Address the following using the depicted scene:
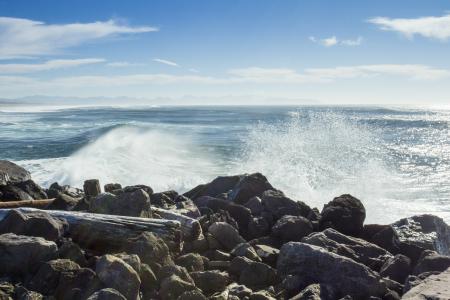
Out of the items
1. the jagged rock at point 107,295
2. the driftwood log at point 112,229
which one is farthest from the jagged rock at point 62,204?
the jagged rock at point 107,295

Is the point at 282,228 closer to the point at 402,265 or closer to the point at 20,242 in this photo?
the point at 402,265

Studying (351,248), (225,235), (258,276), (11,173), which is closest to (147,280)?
(258,276)

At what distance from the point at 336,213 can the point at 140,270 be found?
3.34 m

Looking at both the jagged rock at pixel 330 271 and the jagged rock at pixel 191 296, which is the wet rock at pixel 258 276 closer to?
the jagged rock at pixel 330 271

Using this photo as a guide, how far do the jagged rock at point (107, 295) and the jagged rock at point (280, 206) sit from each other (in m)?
3.77

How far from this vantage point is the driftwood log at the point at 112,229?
4.81 meters

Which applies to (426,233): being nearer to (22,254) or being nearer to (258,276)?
(258,276)

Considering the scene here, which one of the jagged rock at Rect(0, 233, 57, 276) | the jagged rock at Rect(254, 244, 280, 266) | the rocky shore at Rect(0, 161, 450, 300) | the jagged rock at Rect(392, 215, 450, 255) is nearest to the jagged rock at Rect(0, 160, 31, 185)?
the rocky shore at Rect(0, 161, 450, 300)

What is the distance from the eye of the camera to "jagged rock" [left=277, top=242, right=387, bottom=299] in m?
4.36

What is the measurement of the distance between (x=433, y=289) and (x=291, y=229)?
2286 mm

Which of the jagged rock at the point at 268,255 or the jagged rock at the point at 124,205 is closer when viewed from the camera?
the jagged rock at the point at 268,255

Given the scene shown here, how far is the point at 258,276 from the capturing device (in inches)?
183

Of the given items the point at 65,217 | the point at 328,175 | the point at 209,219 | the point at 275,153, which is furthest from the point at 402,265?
the point at 275,153

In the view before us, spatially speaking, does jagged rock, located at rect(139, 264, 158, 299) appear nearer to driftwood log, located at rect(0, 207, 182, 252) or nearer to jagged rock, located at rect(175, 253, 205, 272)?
jagged rock, located at rect(175, 253, 205, 272)
